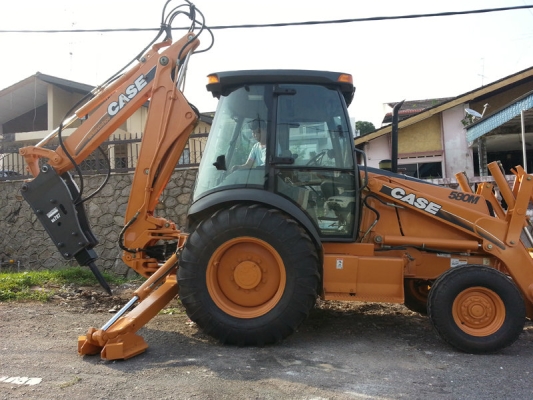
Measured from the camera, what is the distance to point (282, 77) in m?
4.60

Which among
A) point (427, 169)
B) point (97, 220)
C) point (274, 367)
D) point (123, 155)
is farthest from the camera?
point (427, 169)

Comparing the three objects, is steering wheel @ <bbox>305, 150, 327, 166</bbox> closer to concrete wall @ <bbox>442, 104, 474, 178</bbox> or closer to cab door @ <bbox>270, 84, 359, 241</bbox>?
cab door @ <bbox>270, 84, 359, 241</bbox>

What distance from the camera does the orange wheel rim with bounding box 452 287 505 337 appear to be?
4.30 meters

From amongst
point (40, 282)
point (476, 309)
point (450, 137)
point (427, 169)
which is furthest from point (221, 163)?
point (427, 169)

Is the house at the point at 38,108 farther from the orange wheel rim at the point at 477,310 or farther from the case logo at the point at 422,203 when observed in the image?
the orange wheel rim at the point at 477,310

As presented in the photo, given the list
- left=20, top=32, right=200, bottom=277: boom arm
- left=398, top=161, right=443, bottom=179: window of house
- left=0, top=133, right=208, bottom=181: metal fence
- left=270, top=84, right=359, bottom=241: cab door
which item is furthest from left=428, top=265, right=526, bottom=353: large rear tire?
left=398, top=161, right=443, bottom=179: window of house

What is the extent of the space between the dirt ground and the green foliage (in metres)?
0.99

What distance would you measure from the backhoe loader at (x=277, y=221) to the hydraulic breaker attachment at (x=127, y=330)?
0.01 meters

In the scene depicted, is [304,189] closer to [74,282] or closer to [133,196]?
[133,196]

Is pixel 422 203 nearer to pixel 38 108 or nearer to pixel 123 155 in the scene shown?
pixel 123 155

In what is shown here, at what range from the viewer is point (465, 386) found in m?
3.44

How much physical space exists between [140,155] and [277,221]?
5.57 feet

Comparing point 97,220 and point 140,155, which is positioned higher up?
point 140,155

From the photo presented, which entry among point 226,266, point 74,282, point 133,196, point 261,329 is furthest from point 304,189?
point 74,282
